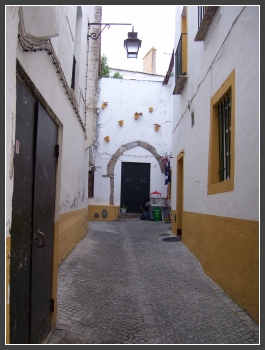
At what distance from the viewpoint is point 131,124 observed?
17.5 metres

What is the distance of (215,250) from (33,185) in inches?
136

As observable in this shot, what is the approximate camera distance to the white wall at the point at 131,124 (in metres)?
17.2

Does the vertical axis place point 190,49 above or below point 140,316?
above

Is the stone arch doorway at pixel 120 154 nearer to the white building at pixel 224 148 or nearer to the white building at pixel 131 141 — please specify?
the white building at pixel 131 141

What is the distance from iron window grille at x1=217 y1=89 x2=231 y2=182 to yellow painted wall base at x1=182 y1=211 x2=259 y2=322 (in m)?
0.75

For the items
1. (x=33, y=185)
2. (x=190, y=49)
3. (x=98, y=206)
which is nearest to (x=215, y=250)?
(x=33, y=185)

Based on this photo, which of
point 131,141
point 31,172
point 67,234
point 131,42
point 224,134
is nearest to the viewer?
point 31,172

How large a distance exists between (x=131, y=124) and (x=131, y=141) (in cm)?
78

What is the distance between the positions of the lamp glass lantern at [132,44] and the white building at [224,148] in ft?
3.92

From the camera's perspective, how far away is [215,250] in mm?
5730

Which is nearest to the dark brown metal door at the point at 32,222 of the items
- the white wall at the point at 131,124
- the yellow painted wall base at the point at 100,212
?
the yellow painted wall base at the point at 100,212

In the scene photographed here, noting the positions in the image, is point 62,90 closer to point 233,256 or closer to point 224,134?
point 224,134

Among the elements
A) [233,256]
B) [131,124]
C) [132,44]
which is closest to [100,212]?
[131,124]

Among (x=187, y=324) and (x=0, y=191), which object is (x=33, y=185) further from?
(x=187, y=324)
